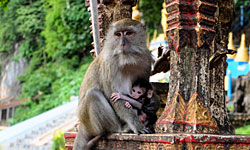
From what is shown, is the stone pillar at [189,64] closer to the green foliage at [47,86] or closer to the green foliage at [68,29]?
the green foliage at [47,86]

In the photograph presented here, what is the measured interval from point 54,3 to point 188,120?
1757 cm

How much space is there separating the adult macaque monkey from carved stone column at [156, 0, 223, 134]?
664 millimetres

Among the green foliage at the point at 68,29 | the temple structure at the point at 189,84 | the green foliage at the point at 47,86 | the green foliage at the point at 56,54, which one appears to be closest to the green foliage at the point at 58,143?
the temple structure at the point at 189,84

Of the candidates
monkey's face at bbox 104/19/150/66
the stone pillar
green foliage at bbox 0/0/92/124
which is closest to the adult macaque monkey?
monkey's face at bbox 104/19/150/66

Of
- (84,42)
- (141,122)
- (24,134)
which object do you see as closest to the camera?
(141,122)

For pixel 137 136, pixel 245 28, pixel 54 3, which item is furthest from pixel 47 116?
pixel 245 28

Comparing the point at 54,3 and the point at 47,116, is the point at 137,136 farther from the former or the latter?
the point at 54,3

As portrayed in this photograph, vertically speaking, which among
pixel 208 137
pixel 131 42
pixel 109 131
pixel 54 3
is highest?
pixel 54 3

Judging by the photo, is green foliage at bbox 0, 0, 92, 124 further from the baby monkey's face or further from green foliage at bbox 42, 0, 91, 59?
the baby monkey's face

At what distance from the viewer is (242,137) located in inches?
99.7

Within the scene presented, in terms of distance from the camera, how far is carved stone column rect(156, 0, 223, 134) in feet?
8.71

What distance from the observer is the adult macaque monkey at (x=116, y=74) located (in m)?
3.39

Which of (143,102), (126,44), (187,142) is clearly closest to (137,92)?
(143,102)

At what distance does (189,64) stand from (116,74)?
36.3 inches
